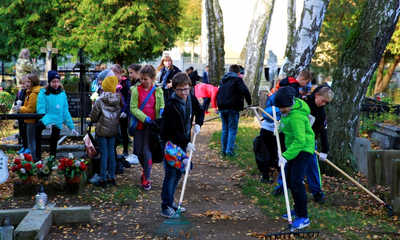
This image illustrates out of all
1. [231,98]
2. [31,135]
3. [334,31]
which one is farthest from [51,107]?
[334,31]

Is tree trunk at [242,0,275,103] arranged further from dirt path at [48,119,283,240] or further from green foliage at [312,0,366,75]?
green foliage at [312,0,366,75]

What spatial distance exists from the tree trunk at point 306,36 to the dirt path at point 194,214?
2.98 meters

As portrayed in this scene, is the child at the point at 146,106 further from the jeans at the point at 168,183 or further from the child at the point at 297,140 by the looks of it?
the child at the point at 297,140

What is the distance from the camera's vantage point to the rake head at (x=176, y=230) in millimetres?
5293

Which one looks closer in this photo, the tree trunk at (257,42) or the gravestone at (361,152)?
the gravestone at (361,152)

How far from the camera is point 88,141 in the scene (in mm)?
7480

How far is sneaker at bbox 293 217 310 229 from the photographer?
566 centimetres

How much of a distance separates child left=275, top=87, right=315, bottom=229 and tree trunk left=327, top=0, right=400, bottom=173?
2.95m

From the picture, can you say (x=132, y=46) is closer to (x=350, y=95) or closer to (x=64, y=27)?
(x=64, y=27)

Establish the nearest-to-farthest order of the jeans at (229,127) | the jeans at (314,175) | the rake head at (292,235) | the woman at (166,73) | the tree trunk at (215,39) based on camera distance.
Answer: the rake head at (292,235), the jeans at (314,175), the jeans at (229,127), the woman at (166,73), the tree trunk at (215,39)

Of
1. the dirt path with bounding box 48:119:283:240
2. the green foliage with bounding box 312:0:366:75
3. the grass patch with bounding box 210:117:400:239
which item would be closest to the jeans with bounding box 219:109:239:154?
the grass patch with bounding box 210:117:400:239

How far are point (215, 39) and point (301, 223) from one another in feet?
51.9

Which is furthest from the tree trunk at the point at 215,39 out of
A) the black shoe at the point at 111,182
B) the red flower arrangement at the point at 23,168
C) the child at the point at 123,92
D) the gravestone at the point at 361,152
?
the red flower arrangement at the point at 23,168

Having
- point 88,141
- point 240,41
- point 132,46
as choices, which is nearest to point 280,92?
point 88,141
